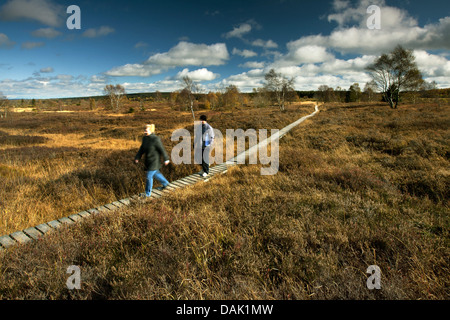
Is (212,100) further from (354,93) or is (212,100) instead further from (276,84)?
(354,93)

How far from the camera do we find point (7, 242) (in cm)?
364

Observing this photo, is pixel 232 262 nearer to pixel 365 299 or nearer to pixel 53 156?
pixel 365 299

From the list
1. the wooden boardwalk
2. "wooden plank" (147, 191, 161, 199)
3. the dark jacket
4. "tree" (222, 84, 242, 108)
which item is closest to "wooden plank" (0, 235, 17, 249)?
the wooden boardwalk

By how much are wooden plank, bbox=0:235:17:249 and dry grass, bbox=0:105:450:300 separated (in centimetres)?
41

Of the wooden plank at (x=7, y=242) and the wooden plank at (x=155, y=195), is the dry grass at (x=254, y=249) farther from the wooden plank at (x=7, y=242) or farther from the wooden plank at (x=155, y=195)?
the wooden plank at (x=155, y=195)

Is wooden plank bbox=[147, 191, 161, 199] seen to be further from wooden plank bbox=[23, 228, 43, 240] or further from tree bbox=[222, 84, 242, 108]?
tree bbox=[222, 84, 242, 108]

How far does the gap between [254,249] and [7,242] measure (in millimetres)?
4521

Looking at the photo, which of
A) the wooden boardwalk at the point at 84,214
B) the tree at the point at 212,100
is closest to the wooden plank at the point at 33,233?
the wooden boardwalk at the point at 84,214

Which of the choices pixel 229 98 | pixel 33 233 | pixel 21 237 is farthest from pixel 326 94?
pixel 21 237

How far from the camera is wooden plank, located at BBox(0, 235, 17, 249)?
11.6ft
